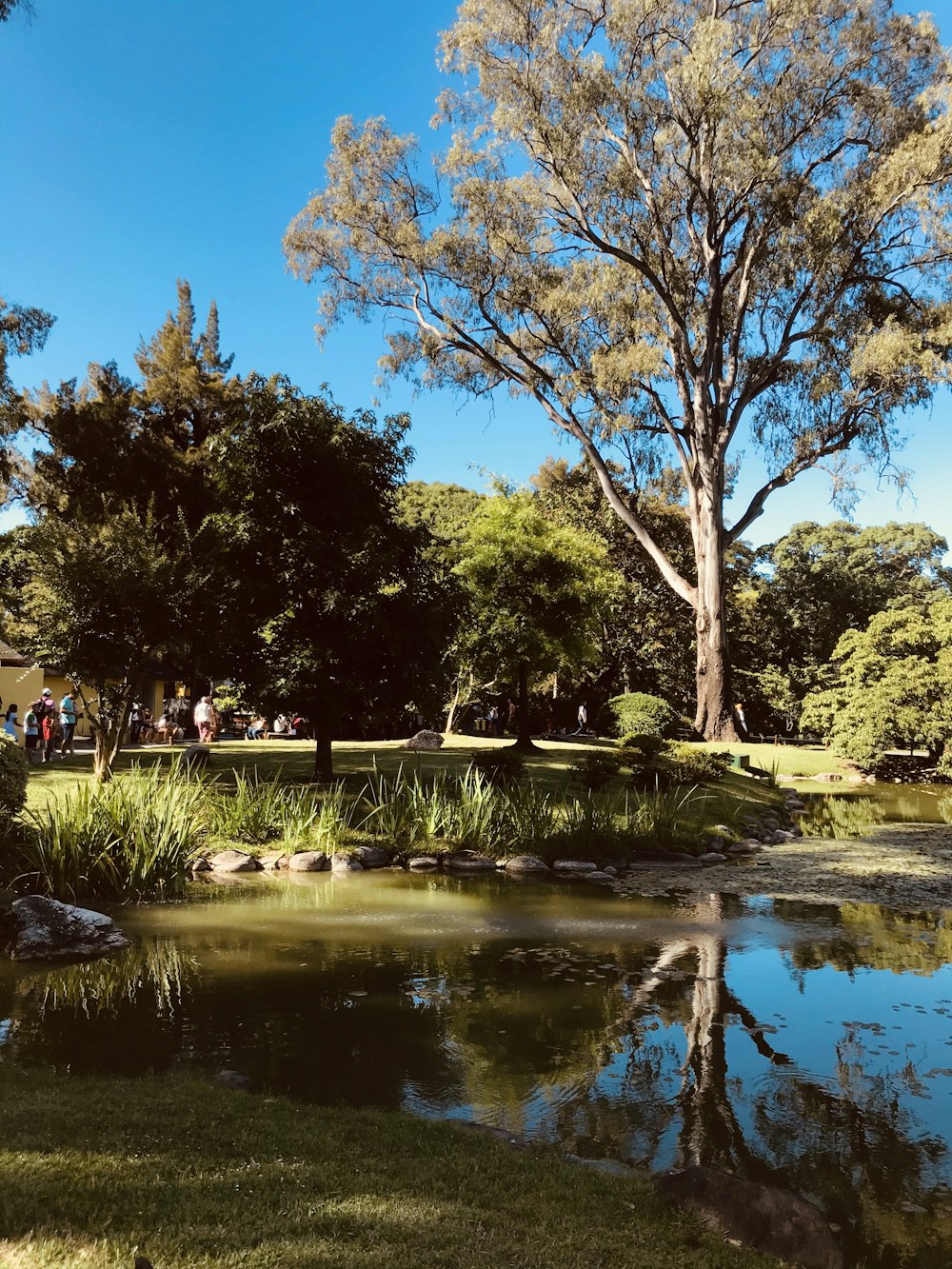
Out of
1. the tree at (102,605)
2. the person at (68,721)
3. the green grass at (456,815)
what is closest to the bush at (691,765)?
the green grass at (456,815)

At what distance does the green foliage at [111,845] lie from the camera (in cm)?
921

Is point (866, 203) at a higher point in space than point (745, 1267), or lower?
higher

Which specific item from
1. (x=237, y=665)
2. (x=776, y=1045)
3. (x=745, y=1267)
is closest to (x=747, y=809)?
(x=237, y=665)

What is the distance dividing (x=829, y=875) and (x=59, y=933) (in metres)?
9.02

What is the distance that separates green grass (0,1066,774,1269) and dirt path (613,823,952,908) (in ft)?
23.2

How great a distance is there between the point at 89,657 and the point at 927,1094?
1393 cm

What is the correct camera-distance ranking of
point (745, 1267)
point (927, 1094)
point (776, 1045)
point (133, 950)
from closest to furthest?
point (745, 1267) → point (927, 1094) → point (776, 1045) → point (133, 950)

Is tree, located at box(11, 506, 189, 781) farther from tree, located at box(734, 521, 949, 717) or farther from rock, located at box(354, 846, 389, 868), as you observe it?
tree, located at box(734, 521, 949, 717)

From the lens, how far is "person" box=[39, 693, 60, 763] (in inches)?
871

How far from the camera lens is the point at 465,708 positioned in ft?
116

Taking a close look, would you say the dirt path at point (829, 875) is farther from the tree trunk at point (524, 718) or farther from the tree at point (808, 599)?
the tree at point (808, 599)

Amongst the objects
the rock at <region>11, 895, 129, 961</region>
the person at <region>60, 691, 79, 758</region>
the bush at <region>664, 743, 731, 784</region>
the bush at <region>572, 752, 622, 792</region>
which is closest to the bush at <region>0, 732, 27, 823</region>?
the rock at <region>11, 895, 129, 961</region>

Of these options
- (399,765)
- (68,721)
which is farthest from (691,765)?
(68,721)

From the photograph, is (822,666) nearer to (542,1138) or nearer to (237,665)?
(237,665)
